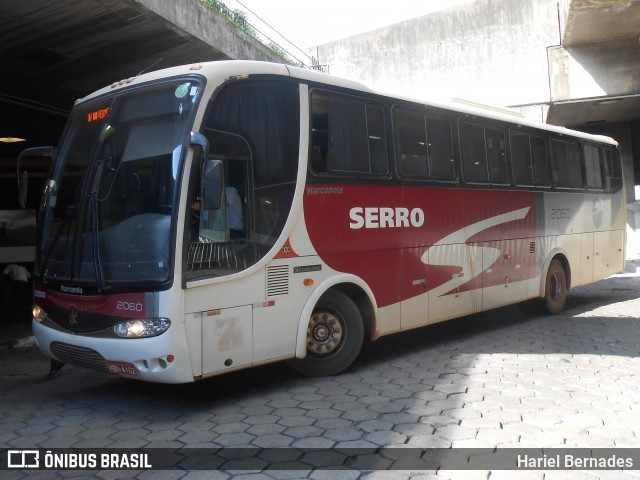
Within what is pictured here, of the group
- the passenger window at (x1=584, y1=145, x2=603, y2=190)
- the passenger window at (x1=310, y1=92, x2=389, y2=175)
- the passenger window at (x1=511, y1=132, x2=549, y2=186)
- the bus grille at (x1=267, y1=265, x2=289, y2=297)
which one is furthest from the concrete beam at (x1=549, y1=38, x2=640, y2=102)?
the bus grille at (x1=267, y1=265, x2=289, y2=297)

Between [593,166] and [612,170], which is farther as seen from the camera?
[612,170]

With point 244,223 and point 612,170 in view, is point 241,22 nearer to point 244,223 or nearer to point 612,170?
point 612,170

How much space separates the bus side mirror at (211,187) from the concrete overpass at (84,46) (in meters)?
3.54

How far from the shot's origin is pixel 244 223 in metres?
5.74

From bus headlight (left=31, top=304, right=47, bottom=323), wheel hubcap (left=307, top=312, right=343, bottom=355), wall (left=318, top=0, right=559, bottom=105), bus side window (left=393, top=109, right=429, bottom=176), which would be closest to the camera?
bus headlight (left=31, top=304, right=47, bottom=323)

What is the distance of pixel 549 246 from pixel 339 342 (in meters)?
5.53

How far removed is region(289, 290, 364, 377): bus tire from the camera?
6574 millimetres

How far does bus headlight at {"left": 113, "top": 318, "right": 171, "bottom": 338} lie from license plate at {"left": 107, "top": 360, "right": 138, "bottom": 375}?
0.24m

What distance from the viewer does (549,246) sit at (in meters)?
10.9

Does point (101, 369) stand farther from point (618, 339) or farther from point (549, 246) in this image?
point (549, 246)

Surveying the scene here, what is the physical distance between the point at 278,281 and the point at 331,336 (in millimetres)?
1063

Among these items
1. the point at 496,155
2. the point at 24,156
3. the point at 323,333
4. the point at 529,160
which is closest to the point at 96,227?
the point at 24,156

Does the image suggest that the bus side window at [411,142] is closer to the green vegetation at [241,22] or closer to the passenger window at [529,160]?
the passenger window at [529,160]

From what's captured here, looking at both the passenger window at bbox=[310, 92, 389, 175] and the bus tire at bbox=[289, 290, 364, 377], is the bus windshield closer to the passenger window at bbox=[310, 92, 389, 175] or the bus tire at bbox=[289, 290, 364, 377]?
the passenger window at bbox=[310, 92, 389, 175]
